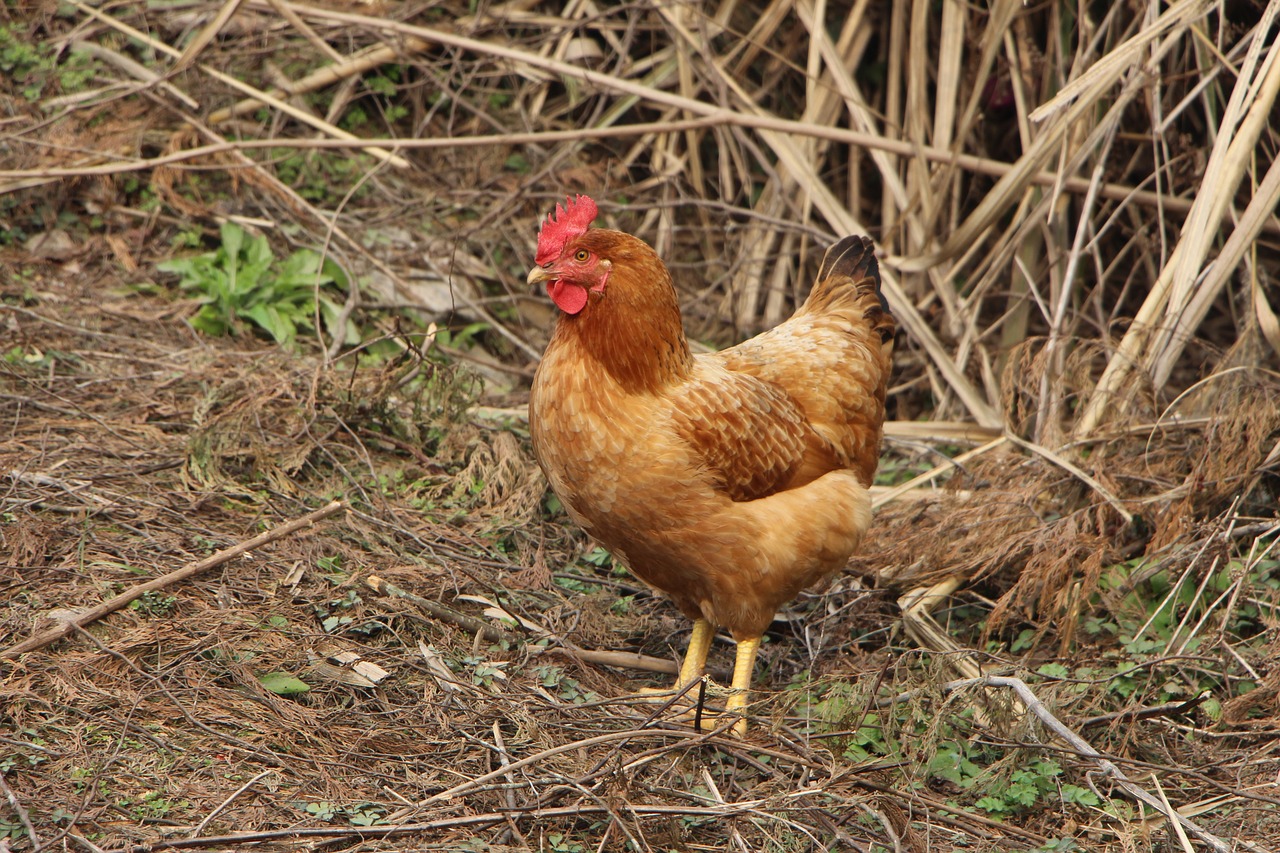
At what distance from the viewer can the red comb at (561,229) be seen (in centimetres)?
374

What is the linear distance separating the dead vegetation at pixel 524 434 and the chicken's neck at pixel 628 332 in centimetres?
110

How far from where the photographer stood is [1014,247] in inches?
231

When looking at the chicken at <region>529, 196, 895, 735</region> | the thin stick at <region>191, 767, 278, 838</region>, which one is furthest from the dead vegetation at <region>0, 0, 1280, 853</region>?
the chicken at <region>529, 196, 895, 735</region>

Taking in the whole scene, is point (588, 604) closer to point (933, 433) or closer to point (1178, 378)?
point (933, 433)

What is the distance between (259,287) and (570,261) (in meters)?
2.83

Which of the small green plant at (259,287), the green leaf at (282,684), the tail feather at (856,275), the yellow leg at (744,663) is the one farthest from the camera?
the small green plant at (259,287)

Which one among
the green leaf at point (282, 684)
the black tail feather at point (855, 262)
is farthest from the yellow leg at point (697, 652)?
the black tail feather at point (855, 262)

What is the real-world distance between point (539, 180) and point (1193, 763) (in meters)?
4.59

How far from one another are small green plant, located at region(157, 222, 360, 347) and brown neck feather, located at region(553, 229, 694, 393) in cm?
232

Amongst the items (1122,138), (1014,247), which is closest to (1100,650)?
(1014,247)

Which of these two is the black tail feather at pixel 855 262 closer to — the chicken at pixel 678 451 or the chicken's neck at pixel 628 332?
the chicken at pixel 678 451

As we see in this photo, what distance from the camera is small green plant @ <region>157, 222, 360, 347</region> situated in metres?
5.87

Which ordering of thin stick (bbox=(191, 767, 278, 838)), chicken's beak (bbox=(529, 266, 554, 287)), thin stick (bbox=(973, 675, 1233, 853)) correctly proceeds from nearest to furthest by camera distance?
thin stick (bbox=(191, 767, 278, 838))
thin stick (bbox=(973, 675, 1233, 853))
chicken's beak (bbox=(529, 266, 554, 287))

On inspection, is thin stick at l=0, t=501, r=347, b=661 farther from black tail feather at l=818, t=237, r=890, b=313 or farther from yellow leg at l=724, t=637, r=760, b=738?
black tail feather at l=818, t=237, r=890, b=313
